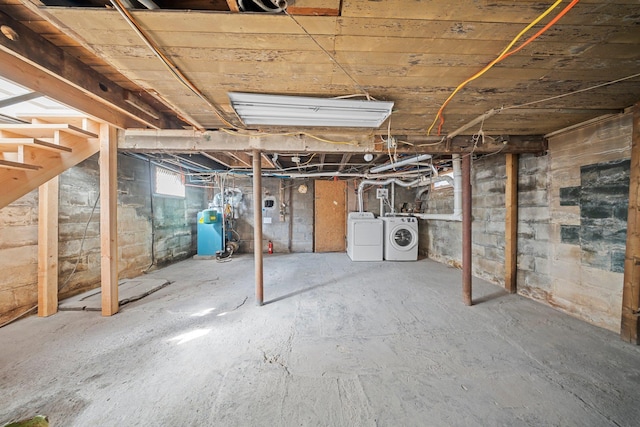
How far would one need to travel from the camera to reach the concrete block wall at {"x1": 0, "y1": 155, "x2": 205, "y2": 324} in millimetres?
2010

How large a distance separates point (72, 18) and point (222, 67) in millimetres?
607

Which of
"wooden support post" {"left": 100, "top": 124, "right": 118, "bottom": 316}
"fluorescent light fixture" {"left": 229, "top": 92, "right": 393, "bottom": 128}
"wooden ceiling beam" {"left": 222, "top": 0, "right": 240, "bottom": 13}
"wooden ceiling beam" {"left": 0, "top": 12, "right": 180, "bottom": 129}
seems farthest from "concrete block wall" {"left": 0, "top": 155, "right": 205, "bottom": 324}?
"wooden ceiling beam" {"left": 222, "top": 0, "right": 240, "bottom": 13}

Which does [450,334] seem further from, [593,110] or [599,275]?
[593,110]

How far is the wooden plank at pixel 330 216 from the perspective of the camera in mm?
5449

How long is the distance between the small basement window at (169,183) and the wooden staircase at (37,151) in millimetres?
1829

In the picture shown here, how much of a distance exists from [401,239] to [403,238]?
0.05 m

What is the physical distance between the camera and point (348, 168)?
4789 millimetres

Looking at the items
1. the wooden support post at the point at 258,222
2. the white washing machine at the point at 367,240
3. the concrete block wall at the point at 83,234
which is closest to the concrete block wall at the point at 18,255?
the concrete block wall at the point at 83,234

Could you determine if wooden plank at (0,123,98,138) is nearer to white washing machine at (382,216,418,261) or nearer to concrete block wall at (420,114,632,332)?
white washing machine at (382,216,418,261)

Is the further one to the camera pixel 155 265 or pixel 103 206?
pixel 155 265

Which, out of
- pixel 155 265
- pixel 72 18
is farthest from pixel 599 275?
pixel 155 265

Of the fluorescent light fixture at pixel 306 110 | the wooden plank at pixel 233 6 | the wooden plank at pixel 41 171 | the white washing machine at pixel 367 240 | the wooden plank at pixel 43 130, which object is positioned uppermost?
the wooden plank at pixel 233 6

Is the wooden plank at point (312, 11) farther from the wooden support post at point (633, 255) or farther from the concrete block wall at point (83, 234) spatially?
the concrete block wall at point (83, 234)

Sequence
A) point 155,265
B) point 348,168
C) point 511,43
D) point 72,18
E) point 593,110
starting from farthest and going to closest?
1. point 348,168
2. point 155,265
3. point 593,110
4. point 511,43
5. point 72,18
